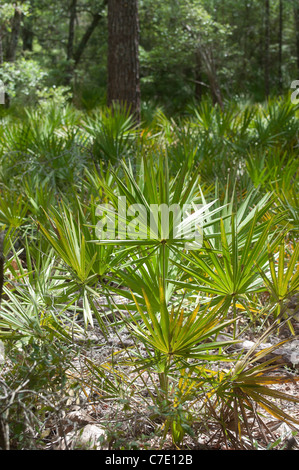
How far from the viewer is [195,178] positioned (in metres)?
2.47

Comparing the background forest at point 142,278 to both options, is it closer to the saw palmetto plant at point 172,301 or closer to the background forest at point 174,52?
the saw palmetto plant at point 172,301

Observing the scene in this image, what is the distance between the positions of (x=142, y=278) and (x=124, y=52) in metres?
5.53

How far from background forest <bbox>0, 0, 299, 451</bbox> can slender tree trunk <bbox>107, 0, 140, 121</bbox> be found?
2 cm

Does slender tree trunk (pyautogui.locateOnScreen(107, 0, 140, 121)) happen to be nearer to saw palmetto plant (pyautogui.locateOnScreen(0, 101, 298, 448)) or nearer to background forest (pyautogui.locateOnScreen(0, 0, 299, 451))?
background forest (pyautogui.locateOnScreen(0, 0, 299, 451))

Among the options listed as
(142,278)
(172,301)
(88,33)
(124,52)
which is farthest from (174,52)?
(142,278)

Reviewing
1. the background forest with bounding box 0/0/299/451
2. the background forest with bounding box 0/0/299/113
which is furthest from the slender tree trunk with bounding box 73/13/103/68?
the background forest with bounding box 0/0/299/451

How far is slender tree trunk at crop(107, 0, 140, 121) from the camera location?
6.80 m

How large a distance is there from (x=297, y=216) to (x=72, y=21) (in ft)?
45.2

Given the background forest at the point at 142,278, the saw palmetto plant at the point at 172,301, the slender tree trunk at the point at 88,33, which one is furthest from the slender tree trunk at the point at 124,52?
the slender tree trunk at the point at 88,33

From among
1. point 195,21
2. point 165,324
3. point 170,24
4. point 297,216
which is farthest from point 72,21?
point 165,324

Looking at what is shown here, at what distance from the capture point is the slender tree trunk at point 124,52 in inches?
268

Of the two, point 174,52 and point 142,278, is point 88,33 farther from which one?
point 142,278

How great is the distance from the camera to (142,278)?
7.72 ft
